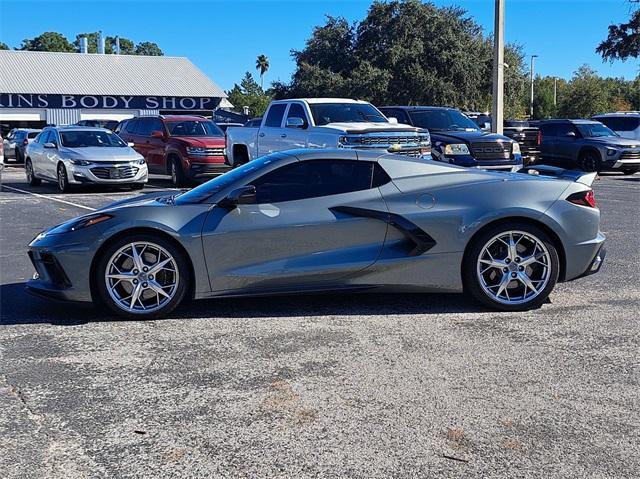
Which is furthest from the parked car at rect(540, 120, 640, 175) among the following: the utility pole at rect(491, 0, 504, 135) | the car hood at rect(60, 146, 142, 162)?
the car hood at rect(60, 146, 142, 162)

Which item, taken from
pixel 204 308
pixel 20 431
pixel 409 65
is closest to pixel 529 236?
pixel 204 308

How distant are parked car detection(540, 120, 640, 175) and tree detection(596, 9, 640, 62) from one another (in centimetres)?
1987

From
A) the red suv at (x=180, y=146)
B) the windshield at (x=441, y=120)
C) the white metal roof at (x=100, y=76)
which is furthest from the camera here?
the white metal roof at (x=100, y=76)

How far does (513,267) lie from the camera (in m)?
6.07

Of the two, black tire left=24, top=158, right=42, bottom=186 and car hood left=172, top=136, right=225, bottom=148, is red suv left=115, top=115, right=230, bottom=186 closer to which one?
car hood left=172, top=136, right=225, bottom=148

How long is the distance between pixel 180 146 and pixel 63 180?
2876mm

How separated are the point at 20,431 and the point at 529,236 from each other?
4.03 m

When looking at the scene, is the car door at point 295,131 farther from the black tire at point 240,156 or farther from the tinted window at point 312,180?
the tinted window at point 312,180

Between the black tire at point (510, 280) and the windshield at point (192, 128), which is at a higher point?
the windshield at point (192, 128)

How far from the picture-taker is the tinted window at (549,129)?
23073mm

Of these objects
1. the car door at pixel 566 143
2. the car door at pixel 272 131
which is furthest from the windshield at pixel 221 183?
the car door at pixel 566 143

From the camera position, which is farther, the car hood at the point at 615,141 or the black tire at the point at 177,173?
the car hood at the point at 615,141

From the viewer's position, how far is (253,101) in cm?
6925

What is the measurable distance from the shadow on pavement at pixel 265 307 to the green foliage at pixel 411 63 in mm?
40015
